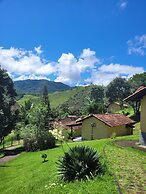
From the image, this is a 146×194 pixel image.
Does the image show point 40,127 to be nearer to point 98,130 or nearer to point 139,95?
point 98,130

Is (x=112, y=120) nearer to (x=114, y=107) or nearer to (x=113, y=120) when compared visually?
(x=113, y=120)

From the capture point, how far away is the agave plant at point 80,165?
13.1 metres

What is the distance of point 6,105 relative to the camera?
50.8 meters

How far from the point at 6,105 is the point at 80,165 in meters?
39.4

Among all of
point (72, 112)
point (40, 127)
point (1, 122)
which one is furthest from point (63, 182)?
point (72, 112)

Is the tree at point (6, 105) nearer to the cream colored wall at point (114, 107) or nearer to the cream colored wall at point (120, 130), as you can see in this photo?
the cream colored wall at point (120, 130)

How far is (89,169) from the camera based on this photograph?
1341cm

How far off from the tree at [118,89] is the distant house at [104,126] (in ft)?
166

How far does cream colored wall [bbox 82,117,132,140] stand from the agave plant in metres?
26.5

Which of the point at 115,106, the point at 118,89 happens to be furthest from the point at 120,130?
the point at 118,89

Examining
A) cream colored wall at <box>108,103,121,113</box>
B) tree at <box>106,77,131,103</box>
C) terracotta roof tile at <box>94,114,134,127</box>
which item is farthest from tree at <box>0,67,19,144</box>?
tree at <box>106,77,131,103</box>

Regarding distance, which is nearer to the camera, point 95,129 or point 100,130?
point 100,130

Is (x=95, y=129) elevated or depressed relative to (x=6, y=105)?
depressed

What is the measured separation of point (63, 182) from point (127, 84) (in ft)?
284
